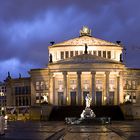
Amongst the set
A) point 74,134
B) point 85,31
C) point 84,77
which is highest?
point 85,31

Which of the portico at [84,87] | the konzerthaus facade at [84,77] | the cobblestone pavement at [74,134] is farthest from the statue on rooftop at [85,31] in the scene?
the cobblestone pavement at [74,134]

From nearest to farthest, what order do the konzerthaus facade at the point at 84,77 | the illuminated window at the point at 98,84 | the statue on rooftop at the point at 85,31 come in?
the konzerthaus facade at the point at 84,77
the illuminated window at the point at 98,84
the statue on rooftop at the point at 85,31

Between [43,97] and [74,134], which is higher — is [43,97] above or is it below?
above

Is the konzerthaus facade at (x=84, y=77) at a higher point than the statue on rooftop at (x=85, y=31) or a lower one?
lower

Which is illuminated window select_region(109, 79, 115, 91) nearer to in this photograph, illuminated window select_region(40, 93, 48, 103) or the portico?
the portico

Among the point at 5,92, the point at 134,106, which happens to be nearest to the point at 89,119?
the point at 134,106

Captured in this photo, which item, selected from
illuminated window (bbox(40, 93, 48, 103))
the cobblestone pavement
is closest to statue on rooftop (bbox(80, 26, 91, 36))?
illuminated window (bbox(40, 93, 48, 103))

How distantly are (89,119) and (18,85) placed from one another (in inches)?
3123

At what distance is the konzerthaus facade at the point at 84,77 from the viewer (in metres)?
139

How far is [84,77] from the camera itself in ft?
472

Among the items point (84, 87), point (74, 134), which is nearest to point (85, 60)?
point (84, 87)

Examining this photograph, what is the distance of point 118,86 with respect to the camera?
14188 centimetres

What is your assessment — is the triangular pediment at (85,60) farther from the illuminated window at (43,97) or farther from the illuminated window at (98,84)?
the illuminated window at (43,97)

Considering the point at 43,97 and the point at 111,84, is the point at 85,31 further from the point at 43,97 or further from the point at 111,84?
the point at 43,97
